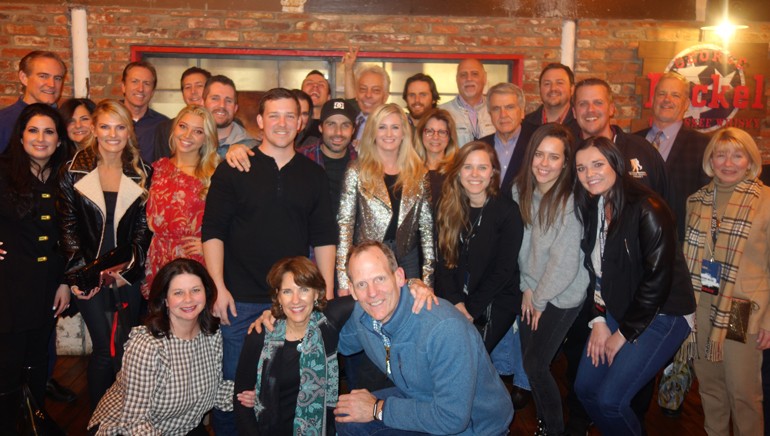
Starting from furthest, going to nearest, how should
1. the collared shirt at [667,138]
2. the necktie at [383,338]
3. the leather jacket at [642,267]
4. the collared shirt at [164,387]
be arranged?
the collared shirt at [667,138] → the leather jacket at [642,267] → the collared shirt at [164,387] → the necktie at [383,338]

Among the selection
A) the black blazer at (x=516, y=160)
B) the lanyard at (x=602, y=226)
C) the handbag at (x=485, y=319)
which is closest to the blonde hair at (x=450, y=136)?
the black blazer at (x=516, y=160)

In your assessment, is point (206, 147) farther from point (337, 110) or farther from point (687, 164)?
point (687, 164)

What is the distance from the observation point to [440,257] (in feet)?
12.0

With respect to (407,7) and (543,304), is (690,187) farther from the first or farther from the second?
(407,7)

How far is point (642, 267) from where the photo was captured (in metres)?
3.03

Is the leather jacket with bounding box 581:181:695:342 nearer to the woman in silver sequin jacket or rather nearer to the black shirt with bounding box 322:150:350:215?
the woman in silver sequin jacket

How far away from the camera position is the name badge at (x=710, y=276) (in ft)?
11.1

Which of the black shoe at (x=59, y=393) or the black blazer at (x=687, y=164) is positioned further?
the black blazer at (x=687, y=164)

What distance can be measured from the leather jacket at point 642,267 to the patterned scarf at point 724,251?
1.32 feet

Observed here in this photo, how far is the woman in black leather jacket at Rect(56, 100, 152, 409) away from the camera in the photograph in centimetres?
338

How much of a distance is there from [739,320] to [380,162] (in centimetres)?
211

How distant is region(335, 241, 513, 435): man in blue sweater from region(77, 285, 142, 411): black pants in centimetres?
153

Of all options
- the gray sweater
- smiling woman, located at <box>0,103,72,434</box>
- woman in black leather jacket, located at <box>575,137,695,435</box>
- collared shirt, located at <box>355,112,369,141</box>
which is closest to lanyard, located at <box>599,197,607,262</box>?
woman in black leather jacket, located at <box>575,137,695,435</box>

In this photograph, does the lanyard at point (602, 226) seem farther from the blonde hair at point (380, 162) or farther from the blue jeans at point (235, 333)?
the blue jeans at point (235, 333)
